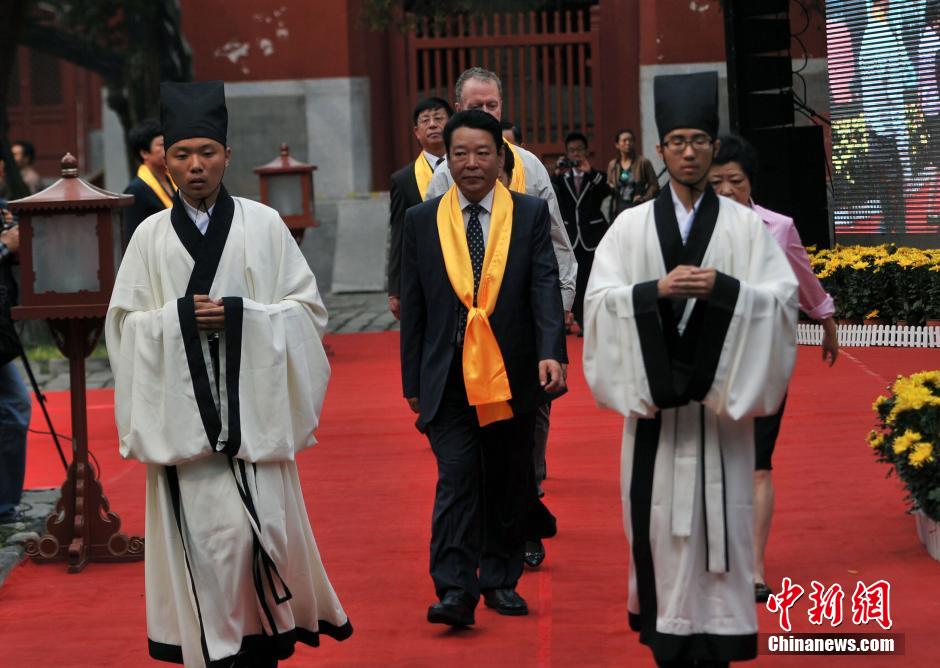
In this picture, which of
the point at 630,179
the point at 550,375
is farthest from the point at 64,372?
the point at 550,375

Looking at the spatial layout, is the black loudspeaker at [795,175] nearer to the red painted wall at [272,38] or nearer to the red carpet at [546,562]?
the red carpet at [546,562]

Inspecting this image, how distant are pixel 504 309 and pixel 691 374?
1.34 meters

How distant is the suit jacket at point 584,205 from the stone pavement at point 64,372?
2687mm

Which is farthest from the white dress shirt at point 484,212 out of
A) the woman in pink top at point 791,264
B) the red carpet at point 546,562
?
the red carpet at point 546,562

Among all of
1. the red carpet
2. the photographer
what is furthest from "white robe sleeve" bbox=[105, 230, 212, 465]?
the photographer

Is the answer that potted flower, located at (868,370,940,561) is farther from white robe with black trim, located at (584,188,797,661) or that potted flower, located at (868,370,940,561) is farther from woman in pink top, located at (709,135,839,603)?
white robe with black trim, located at (584,188,797,661)

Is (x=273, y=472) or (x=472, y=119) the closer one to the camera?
(x=273, y=472)

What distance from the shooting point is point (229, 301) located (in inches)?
189

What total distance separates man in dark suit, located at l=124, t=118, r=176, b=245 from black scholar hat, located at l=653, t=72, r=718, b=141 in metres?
4.23

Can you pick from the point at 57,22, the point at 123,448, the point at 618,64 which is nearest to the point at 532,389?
the point at 123,448

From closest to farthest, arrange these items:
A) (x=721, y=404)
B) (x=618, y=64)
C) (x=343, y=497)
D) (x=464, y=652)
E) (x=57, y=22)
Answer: (x=721, y=404) < (x=464, y=652) < (x=343, y=497) < (x=618, y=64) < (x=57, y=22)

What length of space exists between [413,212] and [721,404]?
1796 mm

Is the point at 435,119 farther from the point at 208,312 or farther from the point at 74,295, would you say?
the point at 208,312

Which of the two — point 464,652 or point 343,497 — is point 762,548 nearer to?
point 464,652
